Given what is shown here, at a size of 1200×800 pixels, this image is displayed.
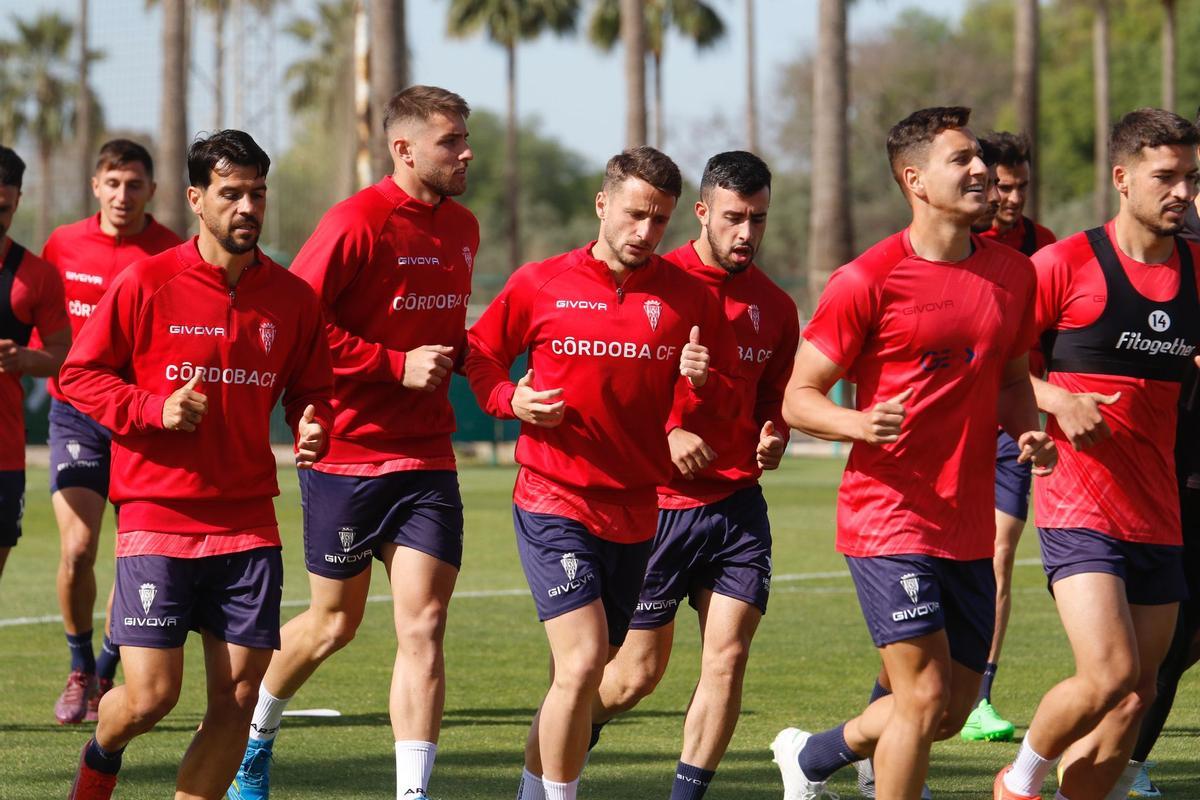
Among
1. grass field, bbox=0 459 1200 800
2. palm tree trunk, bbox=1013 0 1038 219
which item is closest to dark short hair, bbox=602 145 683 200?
grass field, bbox=0 459 1200 800

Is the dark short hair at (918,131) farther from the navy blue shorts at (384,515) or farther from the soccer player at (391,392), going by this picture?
the navy blue shorts at (384,515)

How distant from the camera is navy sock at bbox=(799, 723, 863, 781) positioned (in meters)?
7.33

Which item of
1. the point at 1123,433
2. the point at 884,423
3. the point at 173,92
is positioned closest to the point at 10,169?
the point at 884,423

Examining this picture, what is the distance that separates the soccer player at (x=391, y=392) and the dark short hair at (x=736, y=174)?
3.19 feet

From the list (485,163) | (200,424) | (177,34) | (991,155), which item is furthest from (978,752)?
(485,163)

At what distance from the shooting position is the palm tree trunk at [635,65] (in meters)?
34.8

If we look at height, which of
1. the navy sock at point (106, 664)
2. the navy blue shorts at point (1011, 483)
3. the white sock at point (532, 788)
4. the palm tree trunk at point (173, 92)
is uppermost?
the palm tree trunk at point (173, 92)

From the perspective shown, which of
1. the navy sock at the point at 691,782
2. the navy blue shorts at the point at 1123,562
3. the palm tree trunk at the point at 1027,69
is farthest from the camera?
the palm tree trunk at the point at 1027,69

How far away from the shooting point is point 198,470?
264 inches

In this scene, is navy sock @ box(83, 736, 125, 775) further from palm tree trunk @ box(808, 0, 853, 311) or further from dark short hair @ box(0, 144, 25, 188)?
palm tree trunk @ box(808, 0, 853, 311)

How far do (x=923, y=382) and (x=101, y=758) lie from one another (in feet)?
10.1

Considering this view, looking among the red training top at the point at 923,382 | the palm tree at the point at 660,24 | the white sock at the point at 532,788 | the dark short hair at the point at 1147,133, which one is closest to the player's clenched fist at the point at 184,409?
the white sock at the point at 532,788

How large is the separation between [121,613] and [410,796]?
1332 millimetres

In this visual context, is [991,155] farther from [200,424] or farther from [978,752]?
[200,424]
